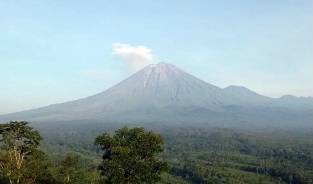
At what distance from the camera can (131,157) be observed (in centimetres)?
3291

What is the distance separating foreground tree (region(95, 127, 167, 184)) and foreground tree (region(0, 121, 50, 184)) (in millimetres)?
4968

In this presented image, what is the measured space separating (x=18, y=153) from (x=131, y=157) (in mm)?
7984

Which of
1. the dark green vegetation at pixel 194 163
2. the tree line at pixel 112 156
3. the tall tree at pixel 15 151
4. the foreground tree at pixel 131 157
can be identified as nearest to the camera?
the foreground tree at pixel 131 157

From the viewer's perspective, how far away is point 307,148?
179m

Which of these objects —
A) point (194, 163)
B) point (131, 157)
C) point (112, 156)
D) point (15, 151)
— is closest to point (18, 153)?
Result: point (15, 151)

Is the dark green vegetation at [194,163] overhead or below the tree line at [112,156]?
below

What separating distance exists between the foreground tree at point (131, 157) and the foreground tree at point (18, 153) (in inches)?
196

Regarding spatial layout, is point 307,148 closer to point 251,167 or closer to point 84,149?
point 251,167

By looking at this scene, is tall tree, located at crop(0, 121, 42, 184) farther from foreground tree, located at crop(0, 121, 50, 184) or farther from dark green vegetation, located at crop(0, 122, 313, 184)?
dark green vegetation, located at crop(0, 122, 313, 184)

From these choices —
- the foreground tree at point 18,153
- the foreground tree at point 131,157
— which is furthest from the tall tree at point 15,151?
the foreground tree at point 131,157

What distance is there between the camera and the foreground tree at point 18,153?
33.6 meters

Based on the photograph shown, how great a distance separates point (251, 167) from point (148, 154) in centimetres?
10527

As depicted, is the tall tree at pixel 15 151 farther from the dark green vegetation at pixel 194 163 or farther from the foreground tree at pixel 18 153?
the dark green vegetation at pixel 194 163

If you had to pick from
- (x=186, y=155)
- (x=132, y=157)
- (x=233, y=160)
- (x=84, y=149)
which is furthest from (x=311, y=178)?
(x=84, y=149)
